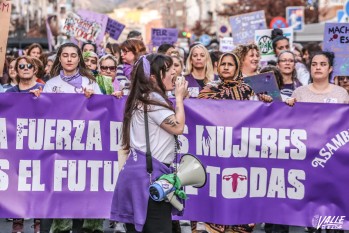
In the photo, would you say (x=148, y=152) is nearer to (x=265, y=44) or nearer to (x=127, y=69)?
(x=127, y=69)

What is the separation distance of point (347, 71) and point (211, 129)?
1932 mm

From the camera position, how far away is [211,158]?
8.37 meters

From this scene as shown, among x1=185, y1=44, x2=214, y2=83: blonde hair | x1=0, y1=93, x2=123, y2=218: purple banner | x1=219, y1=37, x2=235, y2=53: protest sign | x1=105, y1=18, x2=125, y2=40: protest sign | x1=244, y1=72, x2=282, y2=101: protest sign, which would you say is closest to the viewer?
x1=0, y1=93, x2=123, y2=218: purple banner

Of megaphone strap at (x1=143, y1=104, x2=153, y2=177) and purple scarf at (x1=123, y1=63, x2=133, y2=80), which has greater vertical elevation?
purple scarf at (x1=123, y1=63, x2=133, y2=80)

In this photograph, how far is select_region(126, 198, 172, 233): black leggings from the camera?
6.44 metres

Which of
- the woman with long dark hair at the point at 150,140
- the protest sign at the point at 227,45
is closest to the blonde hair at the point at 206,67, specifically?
the woman with long dark hair at the point at 150,140

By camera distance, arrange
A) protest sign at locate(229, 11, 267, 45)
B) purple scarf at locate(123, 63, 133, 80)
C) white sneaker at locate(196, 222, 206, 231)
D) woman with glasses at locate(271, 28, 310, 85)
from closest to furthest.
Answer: white sneaker at locate(196, 222, 206, 231) < purple scarf at locate(123, 63, 133, 80) < woman with glasses at locate(271, 28, 310, 85) < protest sign at locate(229, 11, 267, 45)

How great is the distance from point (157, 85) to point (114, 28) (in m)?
11.3

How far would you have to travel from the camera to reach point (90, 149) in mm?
8516

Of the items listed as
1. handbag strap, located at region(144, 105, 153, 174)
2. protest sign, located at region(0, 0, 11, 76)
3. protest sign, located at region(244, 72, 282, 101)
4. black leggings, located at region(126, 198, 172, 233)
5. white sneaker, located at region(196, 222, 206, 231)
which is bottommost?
white sneaker, located at region(196, 222, 206, 231)

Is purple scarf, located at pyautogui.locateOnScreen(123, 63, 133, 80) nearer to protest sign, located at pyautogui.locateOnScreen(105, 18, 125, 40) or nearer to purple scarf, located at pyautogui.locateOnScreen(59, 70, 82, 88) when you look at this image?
purple scarf, located at pyautogui.locateOnScreen(59, 70, 82, 88)
